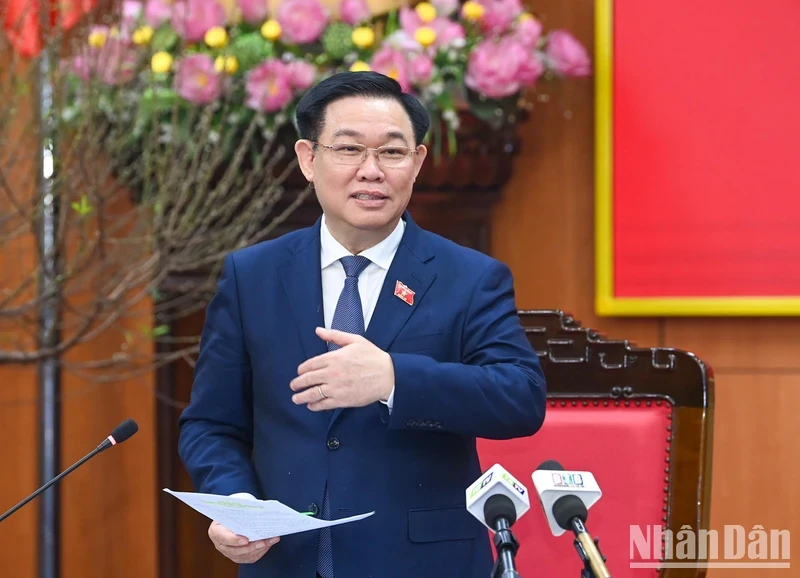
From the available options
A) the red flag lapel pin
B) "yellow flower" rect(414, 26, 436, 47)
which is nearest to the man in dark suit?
the red flag lapel pin

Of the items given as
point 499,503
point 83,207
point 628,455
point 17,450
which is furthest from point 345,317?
point 17,450

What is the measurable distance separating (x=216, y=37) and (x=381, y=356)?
1.85 meters

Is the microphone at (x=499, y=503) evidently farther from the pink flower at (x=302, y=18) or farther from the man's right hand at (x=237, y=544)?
the pink flower at (x=302, y=18)

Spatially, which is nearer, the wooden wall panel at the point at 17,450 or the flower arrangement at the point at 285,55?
the flower arrangement at the point at 285,55

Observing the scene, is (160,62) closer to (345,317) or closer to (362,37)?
(362,37)

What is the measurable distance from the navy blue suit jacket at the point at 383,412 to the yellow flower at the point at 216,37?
1.51 m

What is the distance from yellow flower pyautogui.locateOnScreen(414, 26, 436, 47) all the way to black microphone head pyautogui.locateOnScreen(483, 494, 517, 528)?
6.56 ft

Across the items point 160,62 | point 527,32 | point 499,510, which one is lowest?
point 499,510

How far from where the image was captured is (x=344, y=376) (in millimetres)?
1466

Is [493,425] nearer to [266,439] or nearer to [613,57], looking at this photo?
[266,439]

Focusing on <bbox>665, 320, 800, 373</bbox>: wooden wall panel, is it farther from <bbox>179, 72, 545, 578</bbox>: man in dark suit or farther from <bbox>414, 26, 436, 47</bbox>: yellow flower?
<bbox>179, 72, 545, 578</bbox>: man in dark suit

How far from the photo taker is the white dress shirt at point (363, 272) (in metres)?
1.71

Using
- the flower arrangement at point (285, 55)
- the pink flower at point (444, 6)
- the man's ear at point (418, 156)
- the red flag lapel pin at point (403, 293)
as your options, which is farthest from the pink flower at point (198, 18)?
the red flag lapel pin at point (403, 293)

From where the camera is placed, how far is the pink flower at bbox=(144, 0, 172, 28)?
3170mm
